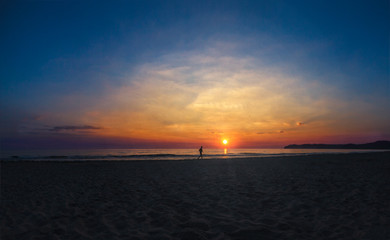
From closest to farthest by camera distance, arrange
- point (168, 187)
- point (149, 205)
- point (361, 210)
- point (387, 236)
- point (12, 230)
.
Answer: point (387, 236) < point (12, 230) < point (361, 210) < point (149, 205) < point (168, 187)

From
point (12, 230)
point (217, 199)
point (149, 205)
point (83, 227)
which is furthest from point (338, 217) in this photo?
point (12, 230)

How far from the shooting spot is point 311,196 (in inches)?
321

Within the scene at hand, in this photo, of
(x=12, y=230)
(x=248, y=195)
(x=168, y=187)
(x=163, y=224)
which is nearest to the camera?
(x=12, y=230)

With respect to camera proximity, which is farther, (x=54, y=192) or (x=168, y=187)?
(x=168, y=187)

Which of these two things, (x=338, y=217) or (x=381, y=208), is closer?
(x=338, y=217)

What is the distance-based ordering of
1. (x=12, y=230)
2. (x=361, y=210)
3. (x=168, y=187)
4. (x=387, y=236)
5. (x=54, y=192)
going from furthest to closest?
(x=168, y=187)
(x=54, y=192)
(x=361, y=210)
(x=12, y=230)
(x=387, y=236)

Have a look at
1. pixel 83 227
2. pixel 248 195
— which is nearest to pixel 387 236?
pixel 248 195

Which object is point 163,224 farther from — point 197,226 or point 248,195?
point 248,195

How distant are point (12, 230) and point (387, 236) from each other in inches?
333

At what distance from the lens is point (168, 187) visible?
10375 mm

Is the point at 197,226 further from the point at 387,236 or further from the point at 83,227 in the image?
the point at 387,236


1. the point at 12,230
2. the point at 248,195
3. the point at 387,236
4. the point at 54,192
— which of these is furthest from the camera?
the point at 54,192

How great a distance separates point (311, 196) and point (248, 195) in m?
2.32

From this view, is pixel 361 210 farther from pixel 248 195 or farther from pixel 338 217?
pixel 248 195
